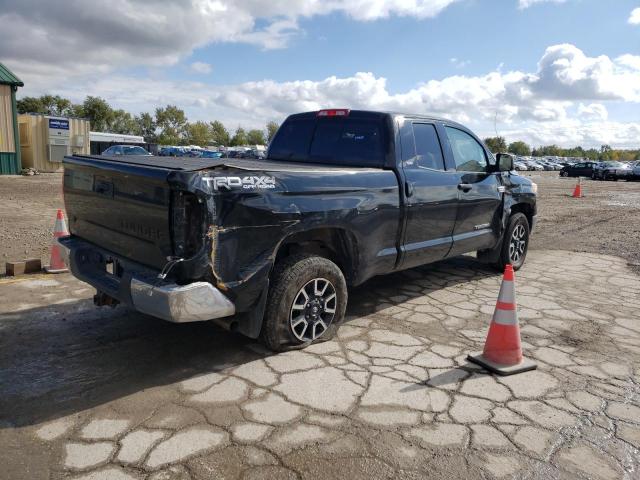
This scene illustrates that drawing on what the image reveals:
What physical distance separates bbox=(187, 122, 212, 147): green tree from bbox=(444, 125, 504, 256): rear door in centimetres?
9103

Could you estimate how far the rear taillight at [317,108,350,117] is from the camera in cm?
502

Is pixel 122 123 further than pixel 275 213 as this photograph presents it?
Yes

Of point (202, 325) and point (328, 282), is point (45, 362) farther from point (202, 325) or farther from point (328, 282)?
point (328, 282)

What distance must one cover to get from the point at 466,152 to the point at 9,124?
24.4m

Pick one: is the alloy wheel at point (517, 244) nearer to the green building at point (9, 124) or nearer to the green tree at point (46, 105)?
the green building at point (9, 124)

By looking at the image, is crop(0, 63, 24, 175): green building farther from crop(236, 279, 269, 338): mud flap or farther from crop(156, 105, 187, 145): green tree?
crop(156, 105, 187, 145): green tree

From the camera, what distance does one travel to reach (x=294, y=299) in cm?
374

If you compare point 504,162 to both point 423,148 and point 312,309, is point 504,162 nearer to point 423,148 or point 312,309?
point 423,148

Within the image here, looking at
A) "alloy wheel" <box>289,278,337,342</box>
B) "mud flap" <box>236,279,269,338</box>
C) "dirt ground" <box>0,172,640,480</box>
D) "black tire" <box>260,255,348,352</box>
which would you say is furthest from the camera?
"alloy wheel" <box>289,278,337,342</box>

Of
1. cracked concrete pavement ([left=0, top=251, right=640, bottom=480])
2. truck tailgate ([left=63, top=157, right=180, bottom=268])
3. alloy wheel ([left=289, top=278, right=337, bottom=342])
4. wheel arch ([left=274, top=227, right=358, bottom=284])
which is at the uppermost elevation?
truck tailgate ([left=63, top=157, right=180, bottom=268])

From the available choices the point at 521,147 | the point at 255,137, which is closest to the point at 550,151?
the point at 521,147

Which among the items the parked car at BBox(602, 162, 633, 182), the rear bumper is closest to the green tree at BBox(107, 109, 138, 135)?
the parked car at BBox(602, 162, 633, 182)

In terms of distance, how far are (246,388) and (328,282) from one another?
1.06 m

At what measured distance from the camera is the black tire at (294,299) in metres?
3.66
